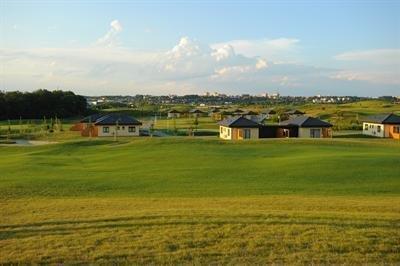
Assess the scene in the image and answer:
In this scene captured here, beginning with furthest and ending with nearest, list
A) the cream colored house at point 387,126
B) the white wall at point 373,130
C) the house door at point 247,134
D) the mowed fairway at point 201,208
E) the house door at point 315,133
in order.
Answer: the white wall at point 373,130
the cream colored house at point 387,126
the house door at point 315,133
the house door at point 247,134
the mowed fairway at point 201,208

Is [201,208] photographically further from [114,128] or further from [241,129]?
[114,128]

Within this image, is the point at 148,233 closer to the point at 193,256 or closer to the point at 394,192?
the point at 193,256

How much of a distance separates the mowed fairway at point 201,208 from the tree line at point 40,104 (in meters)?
74.2

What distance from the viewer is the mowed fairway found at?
11211 mm

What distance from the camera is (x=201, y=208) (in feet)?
58.9

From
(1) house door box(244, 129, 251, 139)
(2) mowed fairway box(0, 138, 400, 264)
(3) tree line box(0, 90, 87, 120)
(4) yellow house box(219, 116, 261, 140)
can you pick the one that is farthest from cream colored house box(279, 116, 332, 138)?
(3) tree line box(0, 90, 87, 120)

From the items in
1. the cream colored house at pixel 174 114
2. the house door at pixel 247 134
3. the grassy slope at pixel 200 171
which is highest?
the cream colored house at pixel 174 114

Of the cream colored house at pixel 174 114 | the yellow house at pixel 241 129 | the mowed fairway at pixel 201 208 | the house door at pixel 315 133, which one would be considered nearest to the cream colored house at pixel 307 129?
the house door at pixel 315 133

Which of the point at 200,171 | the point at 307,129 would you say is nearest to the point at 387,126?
the point at 307,129

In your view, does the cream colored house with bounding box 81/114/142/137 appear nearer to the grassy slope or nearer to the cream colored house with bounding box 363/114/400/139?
the grassy slope

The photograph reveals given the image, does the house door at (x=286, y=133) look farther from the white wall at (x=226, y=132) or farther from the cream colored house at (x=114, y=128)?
the cream colored house at (x=114, y=128)

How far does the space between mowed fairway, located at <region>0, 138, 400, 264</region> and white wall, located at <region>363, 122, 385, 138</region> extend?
31.0m

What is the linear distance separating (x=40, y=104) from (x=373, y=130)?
74.8 meters

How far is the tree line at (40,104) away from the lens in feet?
365
